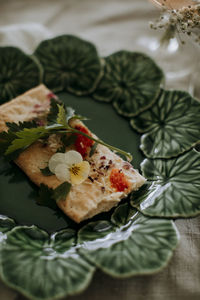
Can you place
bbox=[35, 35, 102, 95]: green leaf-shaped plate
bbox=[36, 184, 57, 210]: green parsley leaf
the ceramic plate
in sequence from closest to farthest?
1. the ceramic plate
2. bbox=[36, 184, 57, 210]: green parsley leaf
3. bbox=[35, 35, 102, 95]: green leaf-shaped plate

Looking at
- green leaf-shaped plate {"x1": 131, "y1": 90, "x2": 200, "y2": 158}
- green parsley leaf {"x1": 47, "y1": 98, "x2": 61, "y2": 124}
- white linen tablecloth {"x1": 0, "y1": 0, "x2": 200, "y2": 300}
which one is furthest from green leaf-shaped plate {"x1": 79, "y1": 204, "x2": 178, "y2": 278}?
white linen tablecloth {"x1": 0, "y1": 0, "x2": 200, "y2": 300}

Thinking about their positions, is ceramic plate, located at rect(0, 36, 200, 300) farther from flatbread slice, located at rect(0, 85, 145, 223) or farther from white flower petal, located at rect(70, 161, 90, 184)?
white flower petal, located at rect(70, 161, 90, 184)

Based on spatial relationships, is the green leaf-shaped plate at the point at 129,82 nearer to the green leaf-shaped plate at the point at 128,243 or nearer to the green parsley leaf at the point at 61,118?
the green parsley leaf at the point at 61,118

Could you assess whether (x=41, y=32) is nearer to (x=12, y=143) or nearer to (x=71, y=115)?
(x=71, y=115)

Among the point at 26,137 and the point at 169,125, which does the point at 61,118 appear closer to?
the point at 26,137

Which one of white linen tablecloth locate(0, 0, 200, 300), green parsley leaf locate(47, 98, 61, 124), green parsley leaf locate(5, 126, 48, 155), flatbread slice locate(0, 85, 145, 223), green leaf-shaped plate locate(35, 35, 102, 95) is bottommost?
flatbread slice locate(0, 85, 145, 223)

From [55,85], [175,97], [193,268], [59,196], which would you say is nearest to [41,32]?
[55,85]
